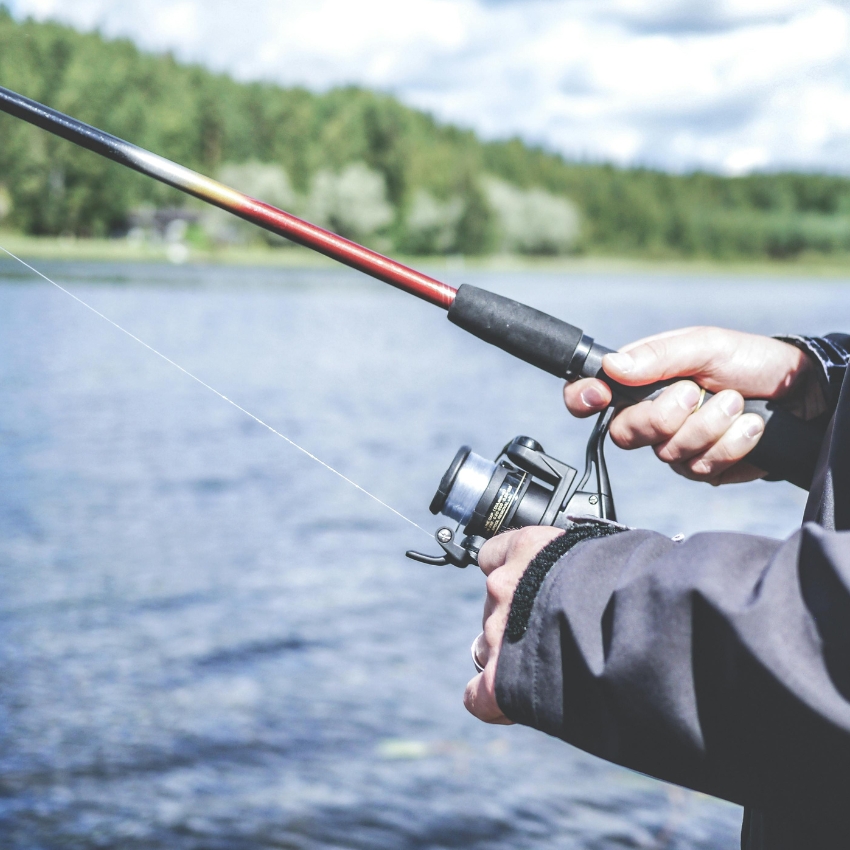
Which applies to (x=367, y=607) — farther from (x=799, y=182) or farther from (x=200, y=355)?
(x=799, y=182)

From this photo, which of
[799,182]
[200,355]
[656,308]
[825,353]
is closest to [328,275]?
[656,308]

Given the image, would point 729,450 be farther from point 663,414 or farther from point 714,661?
point 714,661

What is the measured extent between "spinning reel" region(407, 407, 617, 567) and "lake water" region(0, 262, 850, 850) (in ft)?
0.47

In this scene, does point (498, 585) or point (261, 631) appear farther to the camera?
point (261, 631)

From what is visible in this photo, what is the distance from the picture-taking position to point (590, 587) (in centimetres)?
125

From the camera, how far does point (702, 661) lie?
1.14m

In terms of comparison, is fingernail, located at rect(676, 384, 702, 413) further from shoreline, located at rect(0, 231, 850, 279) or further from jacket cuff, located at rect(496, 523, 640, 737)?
shoreline, located at rect(0, 231, 850, 279)

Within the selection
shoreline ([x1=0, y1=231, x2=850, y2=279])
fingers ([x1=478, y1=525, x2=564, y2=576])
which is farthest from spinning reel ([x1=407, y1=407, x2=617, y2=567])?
shoreline ([x1=0, y1=231, x2=850, y2=279])

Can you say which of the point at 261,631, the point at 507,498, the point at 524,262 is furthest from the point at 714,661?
the point at 524,262

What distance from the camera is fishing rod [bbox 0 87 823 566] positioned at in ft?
5.60

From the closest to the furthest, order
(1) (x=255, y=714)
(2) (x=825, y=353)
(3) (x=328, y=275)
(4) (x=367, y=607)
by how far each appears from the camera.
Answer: (2) (x=825, y=353) < (1) (x=255, y=714) < (4) (x=367, y=607) < (3) (x=328, y=275)

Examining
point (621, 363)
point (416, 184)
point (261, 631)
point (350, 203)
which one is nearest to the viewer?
point (621, 363)

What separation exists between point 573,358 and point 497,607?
24.9 inches

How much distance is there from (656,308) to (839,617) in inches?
1214
